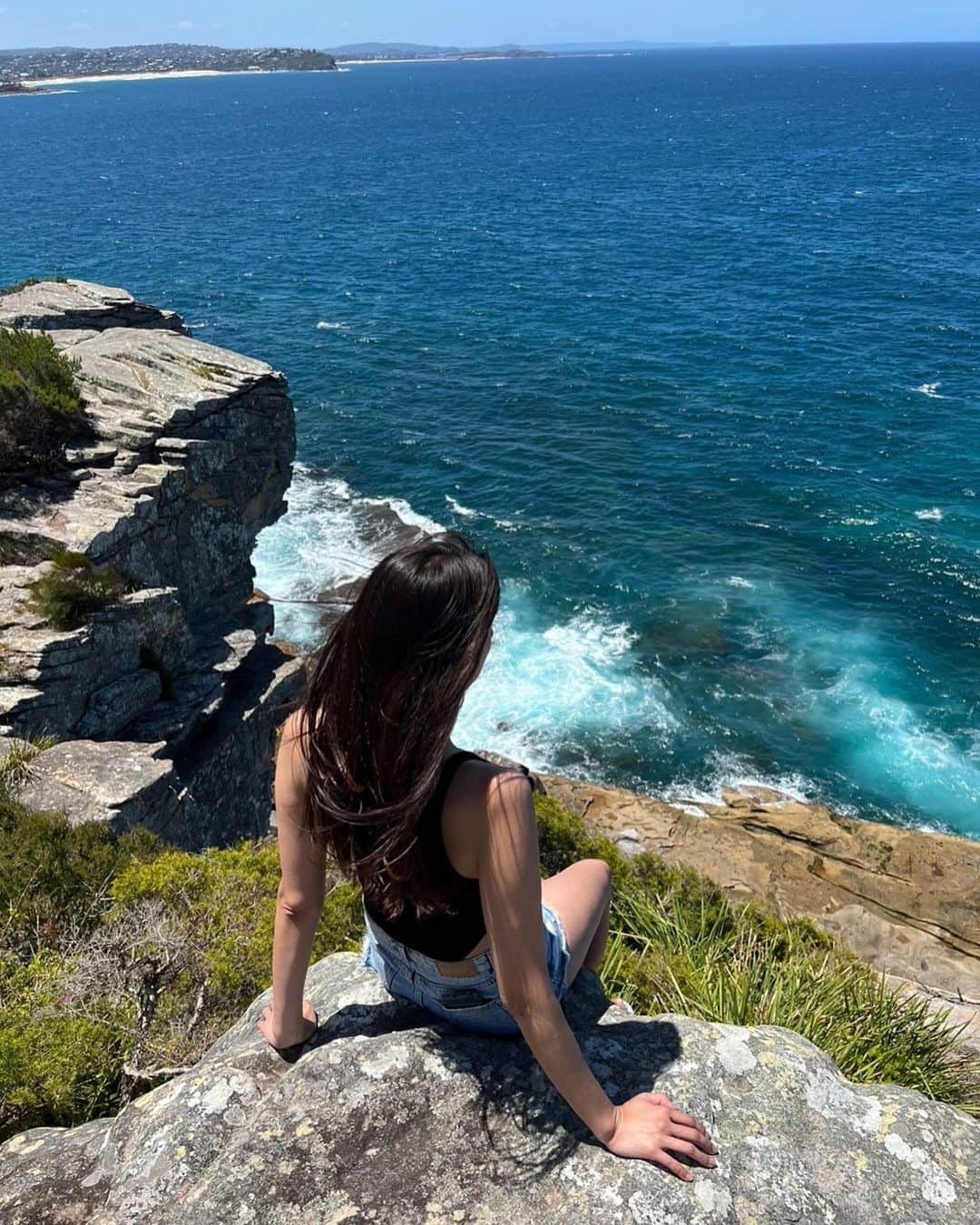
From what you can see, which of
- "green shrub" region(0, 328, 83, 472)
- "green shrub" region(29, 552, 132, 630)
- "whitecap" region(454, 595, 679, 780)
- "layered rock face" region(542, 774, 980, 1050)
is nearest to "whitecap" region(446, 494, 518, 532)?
"whitecap" region(454, 595, 679, 780)

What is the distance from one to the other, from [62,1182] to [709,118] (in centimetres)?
18828

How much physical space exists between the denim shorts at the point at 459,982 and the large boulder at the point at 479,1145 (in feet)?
0.31

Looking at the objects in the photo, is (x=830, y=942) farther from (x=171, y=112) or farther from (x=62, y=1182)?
(x=171, y=112)

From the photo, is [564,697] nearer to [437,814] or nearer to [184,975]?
[184,975]

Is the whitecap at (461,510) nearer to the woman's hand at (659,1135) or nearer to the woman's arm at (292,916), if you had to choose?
the woman's arm at (292,916)

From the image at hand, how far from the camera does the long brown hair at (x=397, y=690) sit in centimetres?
338

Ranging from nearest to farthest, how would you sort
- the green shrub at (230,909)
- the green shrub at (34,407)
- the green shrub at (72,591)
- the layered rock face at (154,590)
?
the green shrub at (230,909), the layered rock face at (154,590), the green shrub at (72,591), the green shrub at (34,407)

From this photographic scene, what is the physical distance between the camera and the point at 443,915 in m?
3.96

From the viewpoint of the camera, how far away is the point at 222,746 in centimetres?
1772

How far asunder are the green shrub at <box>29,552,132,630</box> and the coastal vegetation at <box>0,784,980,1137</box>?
578 centimetres

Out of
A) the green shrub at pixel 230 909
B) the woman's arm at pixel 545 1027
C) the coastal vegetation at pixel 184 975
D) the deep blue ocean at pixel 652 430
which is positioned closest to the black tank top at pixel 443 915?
the woman's arm at pixel 545 1027

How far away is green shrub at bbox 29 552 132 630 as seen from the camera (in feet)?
49.6

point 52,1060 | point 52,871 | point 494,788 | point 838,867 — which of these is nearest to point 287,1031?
point 494,788

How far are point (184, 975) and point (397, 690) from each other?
4.82 meters
